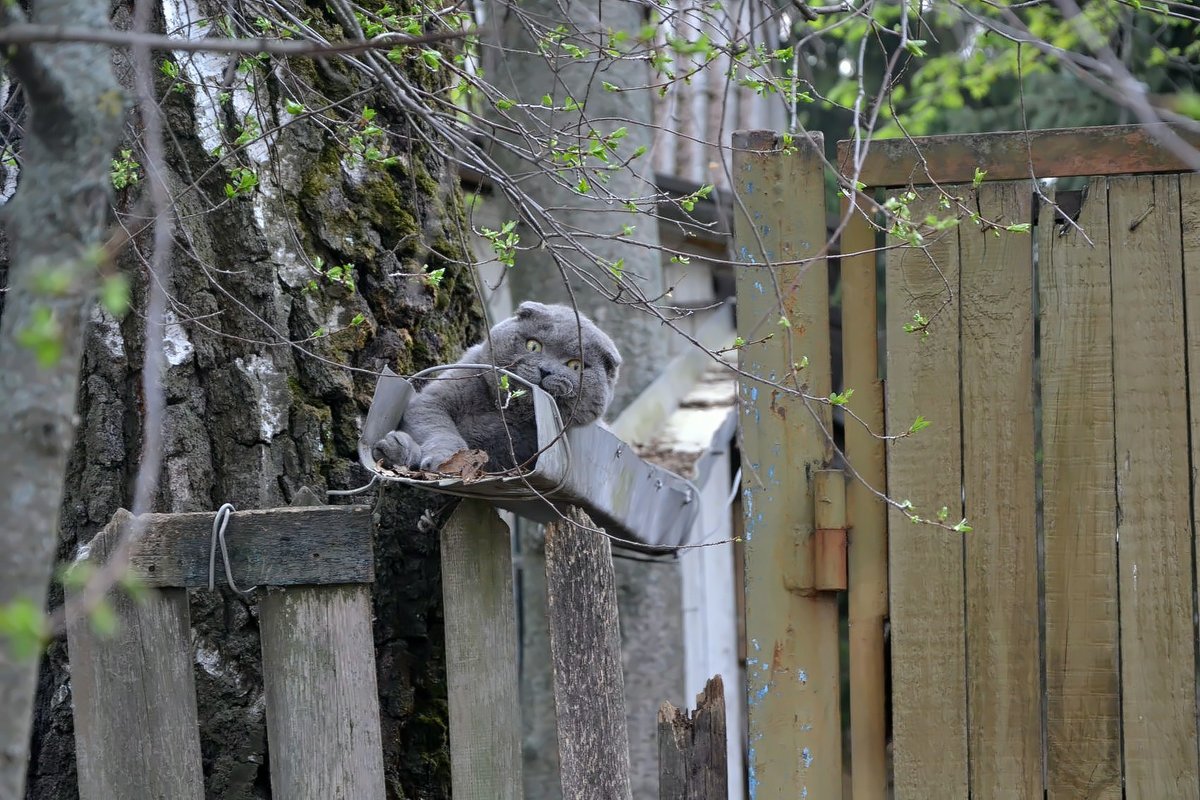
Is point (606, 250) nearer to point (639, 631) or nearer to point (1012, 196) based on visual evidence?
point (639, 631)

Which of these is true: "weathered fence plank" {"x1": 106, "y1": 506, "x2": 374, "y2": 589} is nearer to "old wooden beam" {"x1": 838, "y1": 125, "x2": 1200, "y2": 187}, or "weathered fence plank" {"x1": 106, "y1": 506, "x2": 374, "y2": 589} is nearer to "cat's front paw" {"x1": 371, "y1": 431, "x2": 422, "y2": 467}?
"cat's front paw" {"x1": 371, "y1": 431, "x2": 422, "y2": 467}

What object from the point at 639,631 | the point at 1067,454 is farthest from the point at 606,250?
the point at 1067,454

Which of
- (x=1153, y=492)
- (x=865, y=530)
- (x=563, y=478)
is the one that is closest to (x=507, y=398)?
(x=563, y=478)

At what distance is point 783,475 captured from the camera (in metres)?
2.39

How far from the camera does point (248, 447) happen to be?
2.65 meters

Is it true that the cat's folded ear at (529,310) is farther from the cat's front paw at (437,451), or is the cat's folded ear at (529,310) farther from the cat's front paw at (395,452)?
the cat's front paw at (395,452)

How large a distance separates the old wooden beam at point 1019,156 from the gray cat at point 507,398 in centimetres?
72

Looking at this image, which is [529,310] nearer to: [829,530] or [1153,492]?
[829,530]

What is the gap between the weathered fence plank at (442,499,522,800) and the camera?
229 cm

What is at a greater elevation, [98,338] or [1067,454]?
[98,338]

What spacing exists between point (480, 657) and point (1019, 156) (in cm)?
147

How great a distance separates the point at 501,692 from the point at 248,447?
32.9 inches

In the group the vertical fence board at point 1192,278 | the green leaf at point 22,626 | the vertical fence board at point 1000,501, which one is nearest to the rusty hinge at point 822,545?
the vertical fence board at point 1000,501

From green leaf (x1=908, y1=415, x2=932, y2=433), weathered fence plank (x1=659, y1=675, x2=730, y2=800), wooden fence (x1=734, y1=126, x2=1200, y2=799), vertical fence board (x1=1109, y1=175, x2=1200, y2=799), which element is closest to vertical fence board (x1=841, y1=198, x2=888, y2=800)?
wooden fence (x1=734, y1=126, x2=1200, y2=799)
